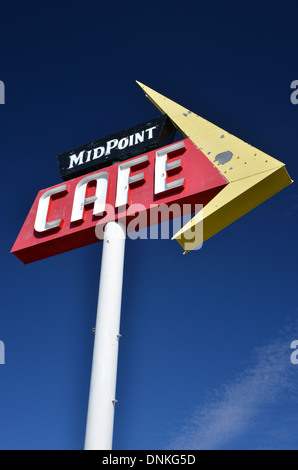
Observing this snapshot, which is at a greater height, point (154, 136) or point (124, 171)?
point (154, 136)

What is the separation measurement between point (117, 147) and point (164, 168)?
1335mm

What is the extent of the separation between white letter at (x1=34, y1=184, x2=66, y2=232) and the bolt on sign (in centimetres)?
2

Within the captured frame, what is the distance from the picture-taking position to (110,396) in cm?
655

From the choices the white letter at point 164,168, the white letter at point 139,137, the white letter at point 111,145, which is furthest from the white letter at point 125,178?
the white letter at point 111,145

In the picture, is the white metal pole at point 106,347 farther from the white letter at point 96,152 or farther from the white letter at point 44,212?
the white letter at point 96,152

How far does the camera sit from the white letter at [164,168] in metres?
8.27

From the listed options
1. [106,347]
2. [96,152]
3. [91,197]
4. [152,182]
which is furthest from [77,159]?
[106,347]

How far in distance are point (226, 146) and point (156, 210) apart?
1680mm

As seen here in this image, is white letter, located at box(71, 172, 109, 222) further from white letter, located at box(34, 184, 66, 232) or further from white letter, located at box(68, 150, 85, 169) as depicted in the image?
white letter, located at box(68, 150, 85, 169)

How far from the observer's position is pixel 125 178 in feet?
29.2

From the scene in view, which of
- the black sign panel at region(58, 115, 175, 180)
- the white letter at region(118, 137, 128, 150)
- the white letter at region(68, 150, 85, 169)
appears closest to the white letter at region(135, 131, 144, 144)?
the black sign panel at region(58, 115, 175, 180)

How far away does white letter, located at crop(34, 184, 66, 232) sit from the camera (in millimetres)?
9023
